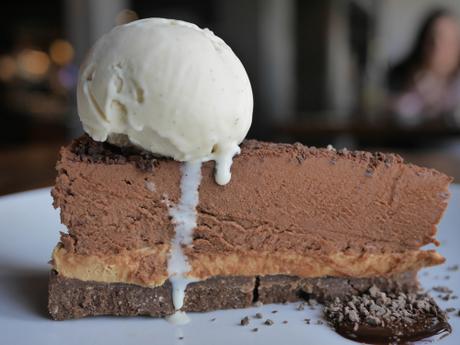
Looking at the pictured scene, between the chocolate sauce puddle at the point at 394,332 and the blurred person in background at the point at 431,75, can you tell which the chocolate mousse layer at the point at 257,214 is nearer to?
the chocolate sauce puddle at the point at 394,332

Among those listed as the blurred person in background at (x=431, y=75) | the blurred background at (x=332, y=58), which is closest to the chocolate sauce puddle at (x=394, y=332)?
the blurred background at (x=332, y=58)

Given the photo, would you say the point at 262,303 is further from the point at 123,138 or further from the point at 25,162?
the point at 25,162

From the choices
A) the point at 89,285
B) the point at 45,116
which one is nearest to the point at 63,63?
the point at 45,116

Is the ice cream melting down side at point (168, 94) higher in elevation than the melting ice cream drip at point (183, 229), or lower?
higher

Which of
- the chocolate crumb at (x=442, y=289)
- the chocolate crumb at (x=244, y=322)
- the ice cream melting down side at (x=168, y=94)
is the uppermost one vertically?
the ice cream melting down side at (x=168, y=94)

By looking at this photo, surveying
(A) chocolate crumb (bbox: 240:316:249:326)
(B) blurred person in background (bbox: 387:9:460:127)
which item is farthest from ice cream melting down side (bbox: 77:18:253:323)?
(B) blurred person in background (bbox: 387:9:460:127)

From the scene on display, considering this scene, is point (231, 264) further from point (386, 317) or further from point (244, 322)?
point (386, 317)

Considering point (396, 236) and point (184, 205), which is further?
point (396, 236)

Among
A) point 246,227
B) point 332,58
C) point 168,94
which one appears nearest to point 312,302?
point 246,227

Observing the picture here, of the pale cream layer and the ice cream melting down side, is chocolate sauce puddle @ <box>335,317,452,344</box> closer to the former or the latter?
the pale cream layer
